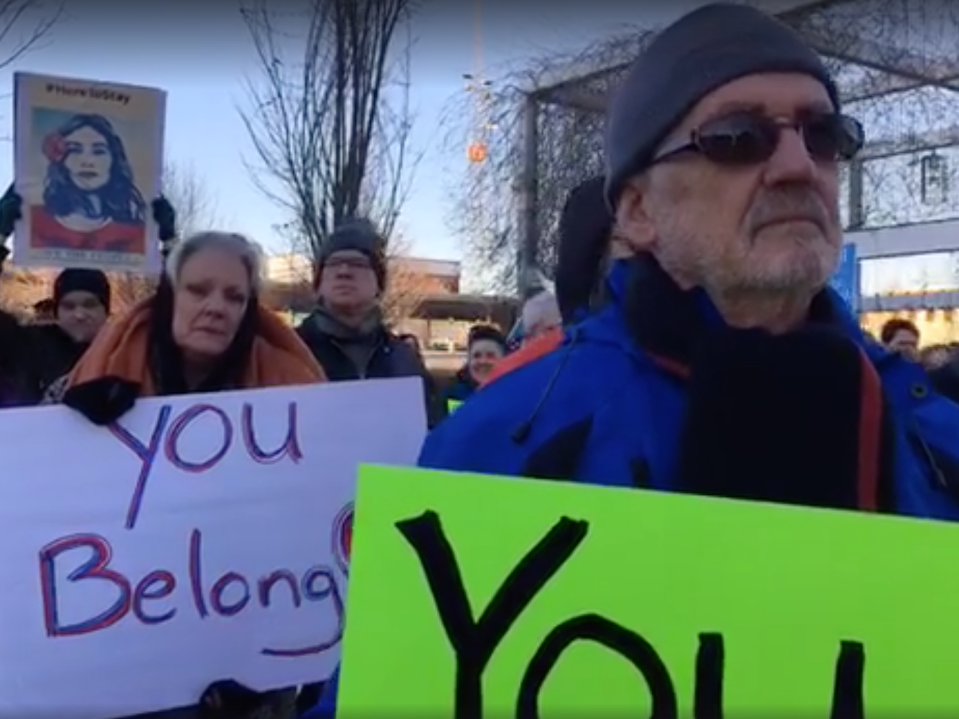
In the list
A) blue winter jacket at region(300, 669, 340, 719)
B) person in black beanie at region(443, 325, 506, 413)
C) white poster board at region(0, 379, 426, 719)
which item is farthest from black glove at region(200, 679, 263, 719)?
person in black beanie at region(443, 325, 506, 413)

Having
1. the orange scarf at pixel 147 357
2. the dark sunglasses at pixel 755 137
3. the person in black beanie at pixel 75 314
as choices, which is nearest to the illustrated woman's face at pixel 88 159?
the person in black beanie at pixel 75 314

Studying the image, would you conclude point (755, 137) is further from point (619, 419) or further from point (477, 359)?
point (477, 359)

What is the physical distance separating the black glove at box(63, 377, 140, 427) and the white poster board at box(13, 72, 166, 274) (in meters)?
1.47

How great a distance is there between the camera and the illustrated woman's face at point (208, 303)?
2.60 metres

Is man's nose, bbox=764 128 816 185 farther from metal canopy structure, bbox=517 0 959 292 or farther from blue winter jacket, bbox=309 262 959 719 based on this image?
metal canopy structure, bbox=517 0 959 292

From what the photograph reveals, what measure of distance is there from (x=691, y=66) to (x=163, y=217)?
9.32 feet

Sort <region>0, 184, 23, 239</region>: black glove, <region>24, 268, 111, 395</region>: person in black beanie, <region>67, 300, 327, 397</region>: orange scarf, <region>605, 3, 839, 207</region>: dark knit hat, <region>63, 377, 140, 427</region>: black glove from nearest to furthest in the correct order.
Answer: <region>605, 3, 839, 207</region>: dark knit hat
<region>63, 377, 140, 427</region>: black glove
<region>67, 300, 327, 397</region>: orange scarf
<region>0, 184, 23, 239</region>: black glove
<region>24, 268, 111, 395</region>: person in black beanie

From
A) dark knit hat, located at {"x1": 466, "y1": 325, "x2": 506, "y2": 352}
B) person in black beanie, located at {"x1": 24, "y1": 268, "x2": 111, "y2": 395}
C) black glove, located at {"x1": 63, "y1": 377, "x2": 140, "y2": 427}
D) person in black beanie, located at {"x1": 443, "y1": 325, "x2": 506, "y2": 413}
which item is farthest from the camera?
dark knit hat, located at {"x1": 466, "y1": 325, "x2": 506, "y2": 352}

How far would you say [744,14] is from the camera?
4.53ft

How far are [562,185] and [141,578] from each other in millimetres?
8499

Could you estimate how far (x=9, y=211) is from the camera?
3.65m

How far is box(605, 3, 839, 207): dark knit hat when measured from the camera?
132cm

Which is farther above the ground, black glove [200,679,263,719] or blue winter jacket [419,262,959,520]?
blue winter jacket [419,262,959,520]

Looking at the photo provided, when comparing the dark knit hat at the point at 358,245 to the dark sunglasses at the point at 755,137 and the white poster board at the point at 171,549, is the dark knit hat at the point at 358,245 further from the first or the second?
the dark sunglasses at the point at 755,137
